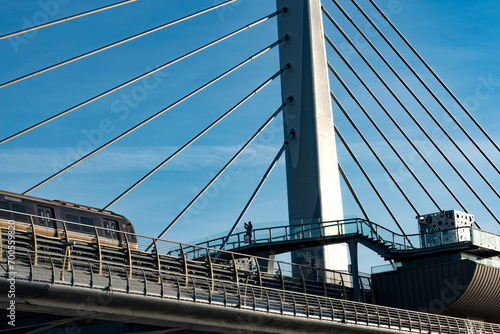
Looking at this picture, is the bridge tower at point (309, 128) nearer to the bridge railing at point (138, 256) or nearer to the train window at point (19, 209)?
the bridge railing at point (138, 256)

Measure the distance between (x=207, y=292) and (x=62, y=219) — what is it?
7.88 m

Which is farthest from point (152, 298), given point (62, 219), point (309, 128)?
point (309, 128)

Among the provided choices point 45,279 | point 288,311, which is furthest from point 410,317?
point 45,279

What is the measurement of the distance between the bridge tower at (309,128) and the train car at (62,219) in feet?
35.9

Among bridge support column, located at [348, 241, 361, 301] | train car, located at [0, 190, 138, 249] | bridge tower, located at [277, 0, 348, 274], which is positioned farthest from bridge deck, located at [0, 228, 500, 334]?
bridge tower, located at [277, 0, 348, 274]

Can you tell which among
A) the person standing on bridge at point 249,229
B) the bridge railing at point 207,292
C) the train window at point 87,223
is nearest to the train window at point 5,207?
the bridge railing at point 207,292

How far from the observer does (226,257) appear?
135ft

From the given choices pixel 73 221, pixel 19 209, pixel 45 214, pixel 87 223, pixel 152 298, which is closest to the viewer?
pixel 152 298

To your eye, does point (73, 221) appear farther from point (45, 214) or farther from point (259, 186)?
point (259, 186)

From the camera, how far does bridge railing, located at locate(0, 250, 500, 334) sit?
2267 cm

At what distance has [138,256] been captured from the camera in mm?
28656

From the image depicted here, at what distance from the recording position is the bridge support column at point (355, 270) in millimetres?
39781

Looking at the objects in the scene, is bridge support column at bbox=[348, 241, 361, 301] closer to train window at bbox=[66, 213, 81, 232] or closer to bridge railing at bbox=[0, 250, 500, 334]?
bridge railing at bbox=[0, 250, 500, 334]

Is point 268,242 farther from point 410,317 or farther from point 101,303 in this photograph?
point 101,303
